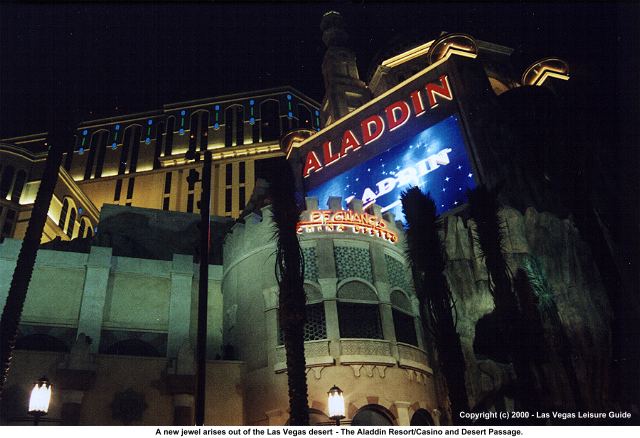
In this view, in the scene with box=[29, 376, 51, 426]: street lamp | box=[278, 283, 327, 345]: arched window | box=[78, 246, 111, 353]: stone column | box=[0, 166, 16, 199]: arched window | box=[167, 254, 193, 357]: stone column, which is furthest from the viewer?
box=[0, 166, 16, 199]: arched window

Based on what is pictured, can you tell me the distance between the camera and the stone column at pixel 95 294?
Result: 22.2 m

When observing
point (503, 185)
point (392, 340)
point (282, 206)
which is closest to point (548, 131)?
point (503, 185)

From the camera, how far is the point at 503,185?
2562cm

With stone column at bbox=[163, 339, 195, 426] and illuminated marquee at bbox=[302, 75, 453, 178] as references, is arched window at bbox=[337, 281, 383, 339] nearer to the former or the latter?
stone column at bbox=[163, 339, 195, 426]

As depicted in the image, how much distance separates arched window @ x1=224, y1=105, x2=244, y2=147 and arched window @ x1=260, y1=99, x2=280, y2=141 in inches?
119

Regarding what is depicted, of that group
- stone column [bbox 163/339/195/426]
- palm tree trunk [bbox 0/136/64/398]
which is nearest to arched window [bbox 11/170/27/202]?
stone column [bbox 163/339/195/426]

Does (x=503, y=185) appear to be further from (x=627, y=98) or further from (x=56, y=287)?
(x=56, y=287)

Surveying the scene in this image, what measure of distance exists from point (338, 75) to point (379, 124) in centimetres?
1287

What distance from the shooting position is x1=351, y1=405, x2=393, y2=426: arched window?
18469 millimetres

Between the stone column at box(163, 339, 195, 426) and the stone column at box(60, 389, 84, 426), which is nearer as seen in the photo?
the stone column at box(60, 389, 84, 426)

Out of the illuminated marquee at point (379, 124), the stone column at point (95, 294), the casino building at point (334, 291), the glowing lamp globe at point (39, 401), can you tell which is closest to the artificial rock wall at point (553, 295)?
the casino building at point (334, 291)

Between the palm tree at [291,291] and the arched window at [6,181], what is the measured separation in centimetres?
4547

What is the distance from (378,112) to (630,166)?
21.6 metres

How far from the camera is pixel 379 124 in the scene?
34.6 metres
